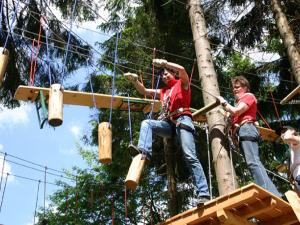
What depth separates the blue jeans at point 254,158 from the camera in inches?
144

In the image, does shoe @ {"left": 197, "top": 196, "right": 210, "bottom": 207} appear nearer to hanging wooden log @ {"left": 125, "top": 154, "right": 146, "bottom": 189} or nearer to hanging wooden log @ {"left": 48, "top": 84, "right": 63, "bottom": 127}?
A: hanging wooden log @ {"left": 125, "top": 154, "right": 146, "bottom": 189}

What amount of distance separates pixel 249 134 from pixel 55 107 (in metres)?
1.62

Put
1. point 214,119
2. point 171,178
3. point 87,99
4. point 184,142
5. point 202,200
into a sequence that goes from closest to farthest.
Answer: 1. point 202,200
2. point 184,142
3. point 214,119
4. point 87,99
5. point 171,178

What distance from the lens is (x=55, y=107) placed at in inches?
159

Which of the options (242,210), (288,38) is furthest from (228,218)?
(288,38)

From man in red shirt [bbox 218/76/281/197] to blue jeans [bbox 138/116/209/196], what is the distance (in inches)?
14.9

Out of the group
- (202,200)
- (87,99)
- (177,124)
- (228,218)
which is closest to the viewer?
(228,218)

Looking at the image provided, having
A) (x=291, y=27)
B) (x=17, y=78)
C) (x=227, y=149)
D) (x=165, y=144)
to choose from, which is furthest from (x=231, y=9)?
(x=227, y=149)

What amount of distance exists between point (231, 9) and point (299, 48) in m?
1.53

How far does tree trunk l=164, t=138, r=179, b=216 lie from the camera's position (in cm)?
838

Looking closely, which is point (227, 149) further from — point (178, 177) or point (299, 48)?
point (178, 177)

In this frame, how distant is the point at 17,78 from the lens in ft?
25.2

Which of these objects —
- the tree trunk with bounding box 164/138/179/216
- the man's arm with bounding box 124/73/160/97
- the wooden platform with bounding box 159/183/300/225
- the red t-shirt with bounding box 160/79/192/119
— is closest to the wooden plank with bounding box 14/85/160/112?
the man's arm with bounding box 124/73/160/97

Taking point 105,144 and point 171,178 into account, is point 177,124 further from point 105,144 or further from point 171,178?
point 171,178
